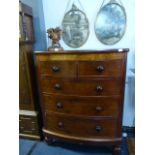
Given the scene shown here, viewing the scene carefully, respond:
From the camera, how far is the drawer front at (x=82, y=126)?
Answer: 1.61 meters

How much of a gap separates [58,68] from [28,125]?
2.85ft

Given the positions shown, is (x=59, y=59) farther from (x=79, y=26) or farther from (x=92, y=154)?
(x=92, y=154)

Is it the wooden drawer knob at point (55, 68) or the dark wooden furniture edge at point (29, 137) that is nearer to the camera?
the wooden drawer knob at point (55, 68)

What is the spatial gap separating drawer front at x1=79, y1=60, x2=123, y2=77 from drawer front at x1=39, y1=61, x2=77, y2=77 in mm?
84

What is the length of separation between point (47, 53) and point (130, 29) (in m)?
0.97

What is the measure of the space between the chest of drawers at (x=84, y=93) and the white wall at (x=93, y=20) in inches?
20.9

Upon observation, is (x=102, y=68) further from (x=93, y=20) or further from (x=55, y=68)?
(x=93, y=20)

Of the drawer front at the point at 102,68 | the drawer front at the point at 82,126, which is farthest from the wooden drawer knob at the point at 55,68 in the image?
the drawer front at the point at 82,126

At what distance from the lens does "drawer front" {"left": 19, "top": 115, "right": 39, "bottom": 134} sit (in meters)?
1.98

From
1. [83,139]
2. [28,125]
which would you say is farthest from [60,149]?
[28,125]

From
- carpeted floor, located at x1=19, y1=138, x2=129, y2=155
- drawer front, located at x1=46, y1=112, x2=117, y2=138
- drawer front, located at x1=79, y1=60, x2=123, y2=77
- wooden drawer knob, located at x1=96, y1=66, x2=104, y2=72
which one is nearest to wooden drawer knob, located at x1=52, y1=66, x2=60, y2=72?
drawer front, located at x1=79, y1=60, x2=123, y2=77

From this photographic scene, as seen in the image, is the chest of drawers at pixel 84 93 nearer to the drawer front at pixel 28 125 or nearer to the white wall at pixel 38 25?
the drawer front at pixel 28 125
